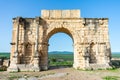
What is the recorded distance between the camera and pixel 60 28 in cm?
1584

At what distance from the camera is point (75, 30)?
15648mm

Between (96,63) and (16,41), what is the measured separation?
7243 mm

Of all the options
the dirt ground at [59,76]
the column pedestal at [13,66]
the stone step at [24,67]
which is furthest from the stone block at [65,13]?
the dirt ground at [59,76]

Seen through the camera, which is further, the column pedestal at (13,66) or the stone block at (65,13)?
the stone block at (65,13)

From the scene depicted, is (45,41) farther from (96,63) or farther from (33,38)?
(96,63)

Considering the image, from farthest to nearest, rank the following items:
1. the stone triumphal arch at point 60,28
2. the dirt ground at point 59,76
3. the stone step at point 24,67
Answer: the stone triumphal arch at point 60,28 < the stone step at point 24,67 < the dirt ground at point 59,76

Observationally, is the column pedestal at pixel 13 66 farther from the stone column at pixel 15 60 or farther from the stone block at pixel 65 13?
the stone block at pixel 65 13

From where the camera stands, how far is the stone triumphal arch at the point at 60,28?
15.1 metres

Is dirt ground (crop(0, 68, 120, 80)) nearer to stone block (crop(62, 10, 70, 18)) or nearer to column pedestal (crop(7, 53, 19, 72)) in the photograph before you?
column pedestal (crop(7, 53, 19, 72))

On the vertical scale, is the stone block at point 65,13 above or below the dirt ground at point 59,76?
above

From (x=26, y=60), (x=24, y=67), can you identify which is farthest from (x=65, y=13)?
(x=24, y=67)

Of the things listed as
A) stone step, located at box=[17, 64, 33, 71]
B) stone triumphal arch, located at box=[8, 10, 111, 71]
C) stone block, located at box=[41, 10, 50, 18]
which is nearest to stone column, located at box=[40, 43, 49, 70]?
stone triumphal arch, located at box=[8, 10, 111, 71]

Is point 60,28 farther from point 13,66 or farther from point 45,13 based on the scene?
Result: point 13,66

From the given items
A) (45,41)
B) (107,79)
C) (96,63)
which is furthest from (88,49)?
(107,79)
